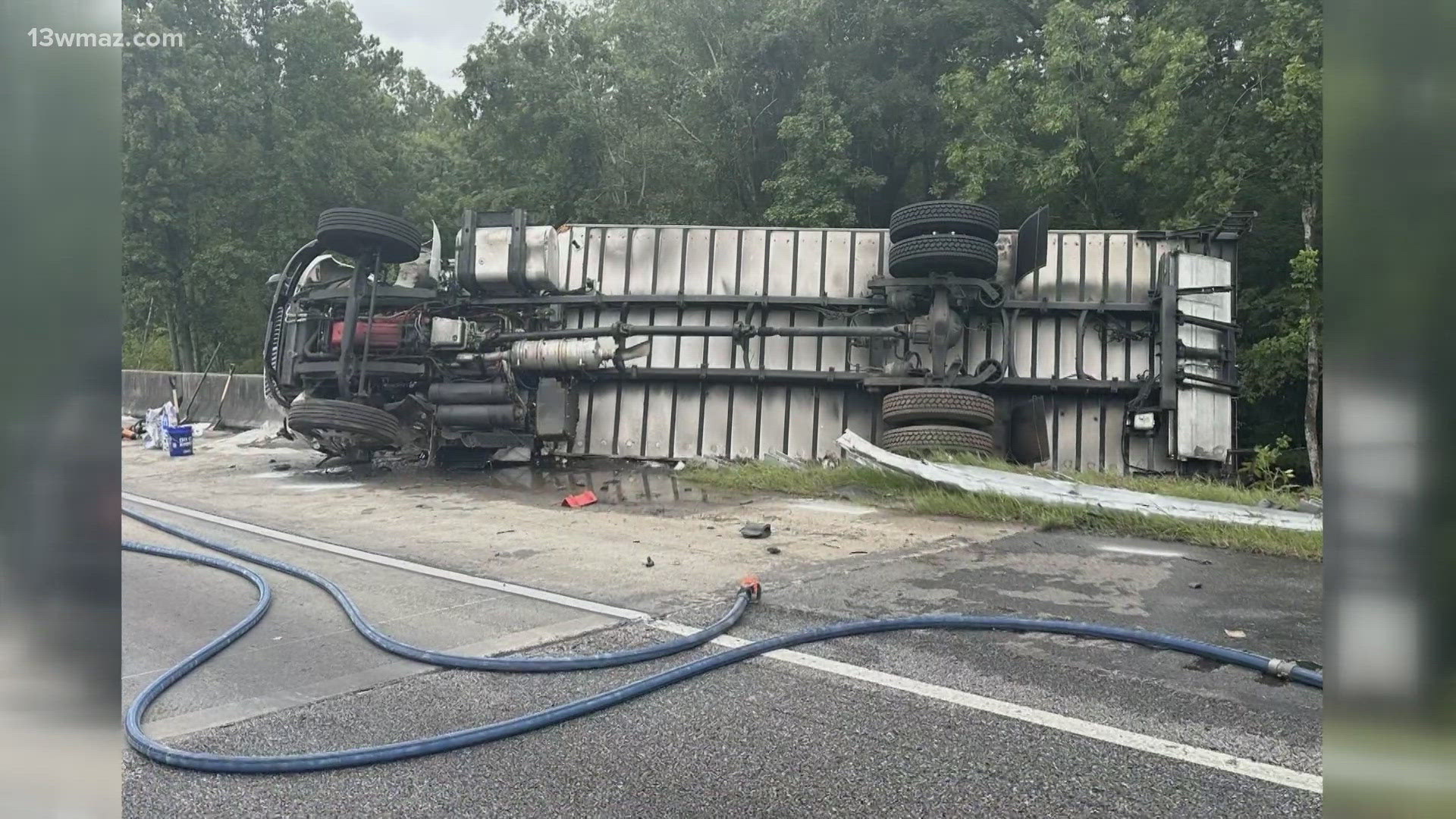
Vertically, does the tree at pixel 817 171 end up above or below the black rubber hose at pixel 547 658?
above

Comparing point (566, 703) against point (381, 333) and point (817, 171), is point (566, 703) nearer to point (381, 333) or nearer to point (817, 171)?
point (381, 333)

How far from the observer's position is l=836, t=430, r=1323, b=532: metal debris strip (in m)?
6.29

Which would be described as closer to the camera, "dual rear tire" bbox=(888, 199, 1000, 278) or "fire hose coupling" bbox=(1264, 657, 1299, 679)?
"fire hose coupling" bbox=(1264, 657, 1299, 679)

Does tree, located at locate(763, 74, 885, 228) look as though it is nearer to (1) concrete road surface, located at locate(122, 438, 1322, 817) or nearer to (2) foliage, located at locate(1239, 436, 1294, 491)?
(2) foliage, located at locate(1239, 436, 1294, 491)

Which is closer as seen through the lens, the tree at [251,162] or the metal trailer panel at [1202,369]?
the metal trailer panel at [1202,369]

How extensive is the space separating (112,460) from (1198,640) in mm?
4051

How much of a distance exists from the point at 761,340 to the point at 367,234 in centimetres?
442

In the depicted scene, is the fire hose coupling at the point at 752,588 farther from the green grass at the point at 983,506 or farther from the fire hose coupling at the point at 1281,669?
the green grass at the point at 983,506

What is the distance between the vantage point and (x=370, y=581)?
17.9 feet

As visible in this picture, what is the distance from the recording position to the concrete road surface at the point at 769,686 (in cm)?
261

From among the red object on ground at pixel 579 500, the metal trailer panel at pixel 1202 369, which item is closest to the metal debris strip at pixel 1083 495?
the red object on ground at pixel 579 500

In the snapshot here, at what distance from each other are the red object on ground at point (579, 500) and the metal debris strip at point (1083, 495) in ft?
8.47

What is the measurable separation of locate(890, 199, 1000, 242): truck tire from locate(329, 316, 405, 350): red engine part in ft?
19.0

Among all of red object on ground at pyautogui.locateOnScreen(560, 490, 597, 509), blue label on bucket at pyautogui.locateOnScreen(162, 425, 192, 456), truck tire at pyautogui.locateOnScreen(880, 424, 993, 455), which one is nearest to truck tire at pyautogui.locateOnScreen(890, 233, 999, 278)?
truck tire at pyautogui.locateOnScreen(880, 424, 993, 455)
